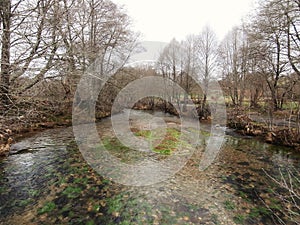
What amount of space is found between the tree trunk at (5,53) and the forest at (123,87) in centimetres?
3

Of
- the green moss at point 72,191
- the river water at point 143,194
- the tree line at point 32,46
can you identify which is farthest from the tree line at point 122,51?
the green moss at point 72,191

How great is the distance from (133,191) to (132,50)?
50.6 feet

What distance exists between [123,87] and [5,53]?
30.8ft

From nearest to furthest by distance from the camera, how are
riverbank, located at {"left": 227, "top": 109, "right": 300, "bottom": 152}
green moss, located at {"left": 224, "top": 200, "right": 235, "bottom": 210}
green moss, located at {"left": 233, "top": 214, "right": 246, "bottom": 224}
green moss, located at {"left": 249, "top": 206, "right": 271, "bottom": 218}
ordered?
1. green moss, located at {"left": 233, "top": 214, "right": 246, "bottom": 224}
2. green moss, located at {"left": 249, "top": 206, "right": 271, "bottom": 218}
3. green moss, located at {"left": 224, "top": 200, "right": 235, "bottom": 210}
4. riverbank, located at {"left": 227, "top": 109, "right": 300, "bottom": 152}

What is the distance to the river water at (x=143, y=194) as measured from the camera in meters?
3.55

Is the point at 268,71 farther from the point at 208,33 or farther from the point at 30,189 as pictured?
the point at 30,189

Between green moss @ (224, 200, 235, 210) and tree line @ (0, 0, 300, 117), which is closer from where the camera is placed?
green moss @ (224, 200, 235, 210)

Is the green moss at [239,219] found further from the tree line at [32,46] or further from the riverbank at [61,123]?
the tree line at [32,46]

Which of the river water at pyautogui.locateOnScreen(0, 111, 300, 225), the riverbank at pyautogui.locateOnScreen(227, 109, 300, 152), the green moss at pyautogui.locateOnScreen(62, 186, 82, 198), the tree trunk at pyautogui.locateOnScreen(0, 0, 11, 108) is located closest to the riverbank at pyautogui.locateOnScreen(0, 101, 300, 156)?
the riverbank at pyautogui.locateOnScreen(227, 109, 300, 152)

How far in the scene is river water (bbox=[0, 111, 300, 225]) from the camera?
3.55m

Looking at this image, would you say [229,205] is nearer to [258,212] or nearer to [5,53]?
[258,212]

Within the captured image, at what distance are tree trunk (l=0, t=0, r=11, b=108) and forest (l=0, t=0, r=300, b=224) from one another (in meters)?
0.03

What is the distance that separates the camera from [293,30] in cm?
1170

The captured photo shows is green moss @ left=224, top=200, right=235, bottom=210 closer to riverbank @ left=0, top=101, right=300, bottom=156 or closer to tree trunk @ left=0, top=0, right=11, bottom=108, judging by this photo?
riverbank @ left=0, top=101, right=300, bottom=156
